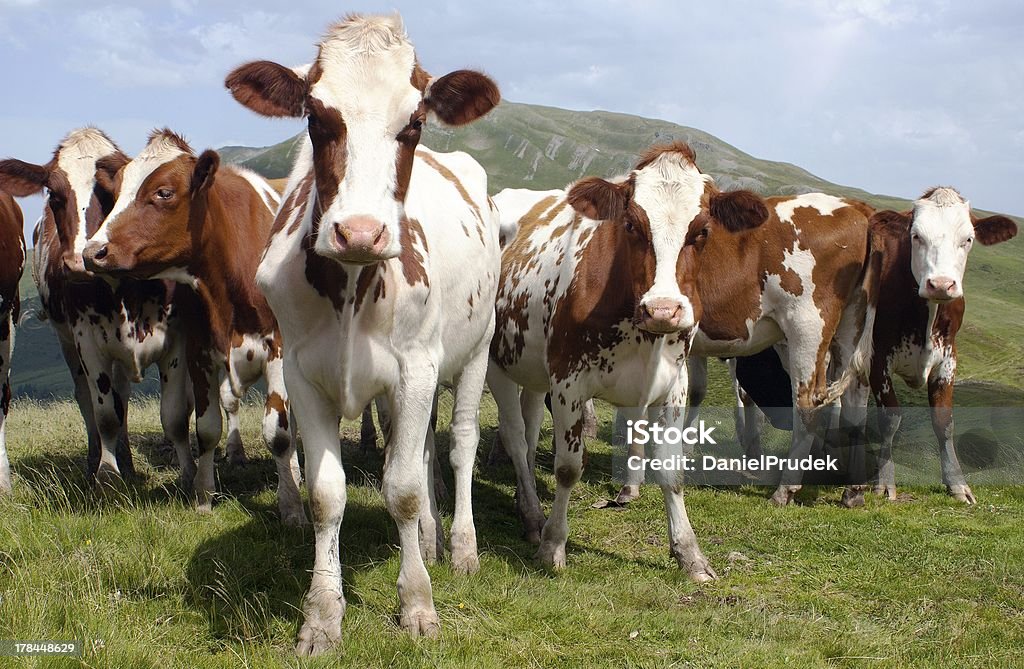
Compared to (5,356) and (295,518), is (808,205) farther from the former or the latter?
(5,356)

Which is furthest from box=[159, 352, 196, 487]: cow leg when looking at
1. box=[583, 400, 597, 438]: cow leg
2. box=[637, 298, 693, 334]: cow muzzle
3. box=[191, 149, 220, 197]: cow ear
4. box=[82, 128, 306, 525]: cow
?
box=[583, 400, 597, 438]: cow leg

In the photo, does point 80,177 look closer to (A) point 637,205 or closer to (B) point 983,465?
(A) point 637,205

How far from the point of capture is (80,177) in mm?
8008

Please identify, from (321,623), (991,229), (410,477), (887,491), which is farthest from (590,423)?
(321,623)

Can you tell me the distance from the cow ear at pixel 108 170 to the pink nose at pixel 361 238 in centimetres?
472

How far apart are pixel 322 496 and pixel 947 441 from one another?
8.28 metres

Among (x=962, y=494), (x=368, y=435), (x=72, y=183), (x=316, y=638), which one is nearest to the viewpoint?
(x=316, y=638)

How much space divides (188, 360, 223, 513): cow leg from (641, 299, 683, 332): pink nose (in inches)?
148

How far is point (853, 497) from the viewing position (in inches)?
390

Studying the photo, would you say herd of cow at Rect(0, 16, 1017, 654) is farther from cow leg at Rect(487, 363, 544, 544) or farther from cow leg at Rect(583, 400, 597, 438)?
cow leg at Rect(583, 400, 597, 438)

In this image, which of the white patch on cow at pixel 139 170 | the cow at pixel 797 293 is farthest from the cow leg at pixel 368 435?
the white patch on cow at pixel 139 170

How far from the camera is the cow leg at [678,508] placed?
7105mm

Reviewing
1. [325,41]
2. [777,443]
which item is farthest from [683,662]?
[777,443]

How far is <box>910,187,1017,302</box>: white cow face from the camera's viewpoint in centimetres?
988
